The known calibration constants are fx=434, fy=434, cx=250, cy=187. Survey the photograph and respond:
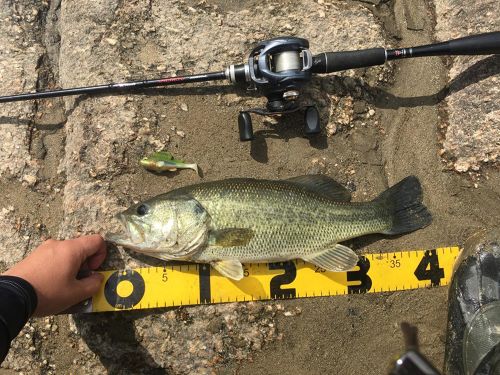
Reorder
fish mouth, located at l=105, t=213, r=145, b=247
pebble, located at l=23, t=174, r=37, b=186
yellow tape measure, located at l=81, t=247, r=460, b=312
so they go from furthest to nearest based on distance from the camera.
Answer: pebble, located at l=23, t=174, r=37, b=186 < yellow tape measure, located at l=81, t=247, r=460, b=312 < fish mouth, located at l=105, t=213, r=145, b=247

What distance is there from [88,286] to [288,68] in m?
2.29

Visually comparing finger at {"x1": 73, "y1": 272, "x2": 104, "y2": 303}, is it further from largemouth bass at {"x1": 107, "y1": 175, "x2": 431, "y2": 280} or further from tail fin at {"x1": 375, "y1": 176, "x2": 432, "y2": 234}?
tail fin at {"x1": 375, "y1": 176, "x2": 432, "y2": 234}

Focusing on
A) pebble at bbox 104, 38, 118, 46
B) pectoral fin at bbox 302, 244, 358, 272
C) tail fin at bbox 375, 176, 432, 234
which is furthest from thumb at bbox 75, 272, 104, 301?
tail fin at bbox 375, 176, 432, 234

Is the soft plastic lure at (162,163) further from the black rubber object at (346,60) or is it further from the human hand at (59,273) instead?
the black rubber object at (346,60)

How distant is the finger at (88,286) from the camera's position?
3320 mm

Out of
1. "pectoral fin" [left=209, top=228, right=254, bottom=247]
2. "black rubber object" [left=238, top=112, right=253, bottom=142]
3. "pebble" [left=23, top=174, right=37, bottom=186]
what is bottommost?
"pectoral fin" [left=209, top=228, right=254, bottom=247]

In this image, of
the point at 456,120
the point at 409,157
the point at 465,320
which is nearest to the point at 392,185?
the point at 409,157

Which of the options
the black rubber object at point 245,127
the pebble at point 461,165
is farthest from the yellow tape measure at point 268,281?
the black rubber object at point 245,127

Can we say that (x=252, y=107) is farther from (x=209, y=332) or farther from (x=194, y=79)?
(x=209, y=332)

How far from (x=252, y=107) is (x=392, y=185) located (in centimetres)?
143

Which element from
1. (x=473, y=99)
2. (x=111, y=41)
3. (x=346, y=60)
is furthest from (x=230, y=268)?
(x=473, y=99)

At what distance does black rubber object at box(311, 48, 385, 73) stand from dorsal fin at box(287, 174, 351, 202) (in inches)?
34.6

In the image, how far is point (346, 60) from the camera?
354 centimetres

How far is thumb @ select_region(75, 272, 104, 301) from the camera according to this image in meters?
3.33
